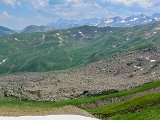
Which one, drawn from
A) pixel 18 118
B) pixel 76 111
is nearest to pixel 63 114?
pixel 76 111

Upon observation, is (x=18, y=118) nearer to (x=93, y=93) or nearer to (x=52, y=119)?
(x=52, y=119)

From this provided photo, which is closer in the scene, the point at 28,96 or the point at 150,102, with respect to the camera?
the point at 150,102

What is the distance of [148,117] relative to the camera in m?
54.8

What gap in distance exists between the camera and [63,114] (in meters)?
62.1

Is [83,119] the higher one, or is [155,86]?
[155,86]

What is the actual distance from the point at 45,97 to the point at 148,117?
14663 centimetres

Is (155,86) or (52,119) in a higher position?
(155,86)

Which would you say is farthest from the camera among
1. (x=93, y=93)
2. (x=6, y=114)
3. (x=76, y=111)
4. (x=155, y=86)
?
(x=93, y=93)

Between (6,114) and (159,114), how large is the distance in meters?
24.7

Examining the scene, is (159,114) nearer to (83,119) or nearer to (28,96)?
(83,119)

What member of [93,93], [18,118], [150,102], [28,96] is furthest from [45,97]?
[18,118]

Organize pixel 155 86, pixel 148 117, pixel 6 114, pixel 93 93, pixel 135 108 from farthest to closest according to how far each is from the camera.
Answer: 1. pixel 93 93
2. pixel 155 86
3. pixel 135 108
4. pixel 6 114
5. pixel 148 117

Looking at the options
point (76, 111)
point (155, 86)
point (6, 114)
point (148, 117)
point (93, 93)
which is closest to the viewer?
point (148, 117)

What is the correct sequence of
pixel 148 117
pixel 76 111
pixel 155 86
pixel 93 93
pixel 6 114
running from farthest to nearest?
1. pixel 93 93
2. pixel 155 86
3. pixel 76 111
4. pixel 6 114
5. pixel 148 117
